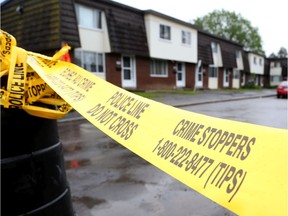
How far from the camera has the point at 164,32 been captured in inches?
977

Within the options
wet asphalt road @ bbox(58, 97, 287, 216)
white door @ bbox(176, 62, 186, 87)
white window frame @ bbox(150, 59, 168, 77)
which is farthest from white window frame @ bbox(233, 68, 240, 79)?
wet asphalt road @ bbox(58, 97, 287, 216)

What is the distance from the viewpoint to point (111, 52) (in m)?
19.7

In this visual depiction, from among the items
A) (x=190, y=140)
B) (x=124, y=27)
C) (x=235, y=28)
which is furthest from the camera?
(x=235, y=28)

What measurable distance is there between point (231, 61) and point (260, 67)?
17.3 meters

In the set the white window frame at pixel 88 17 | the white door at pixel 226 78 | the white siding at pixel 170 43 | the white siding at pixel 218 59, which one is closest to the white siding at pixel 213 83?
the white siding at pixel 218 59

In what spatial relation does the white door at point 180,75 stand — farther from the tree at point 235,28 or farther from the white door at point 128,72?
the tree at point 235,28

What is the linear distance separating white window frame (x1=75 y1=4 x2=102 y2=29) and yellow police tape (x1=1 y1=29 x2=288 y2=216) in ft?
56.6

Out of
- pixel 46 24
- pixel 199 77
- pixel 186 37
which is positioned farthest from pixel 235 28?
pixel 46 24

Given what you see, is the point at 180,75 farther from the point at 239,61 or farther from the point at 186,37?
the point at 239,61

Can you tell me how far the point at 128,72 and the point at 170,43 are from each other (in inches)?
226

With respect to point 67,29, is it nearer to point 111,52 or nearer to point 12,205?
point 111,52

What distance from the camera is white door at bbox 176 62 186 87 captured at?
2804cm

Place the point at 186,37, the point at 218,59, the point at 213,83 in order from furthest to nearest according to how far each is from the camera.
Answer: the point at 218,59 → the point at 213,83 → the point at 186,37

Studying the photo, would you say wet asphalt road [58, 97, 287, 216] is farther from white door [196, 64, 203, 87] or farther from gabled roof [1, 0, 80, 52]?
white door [196, 64, 203, 87]
